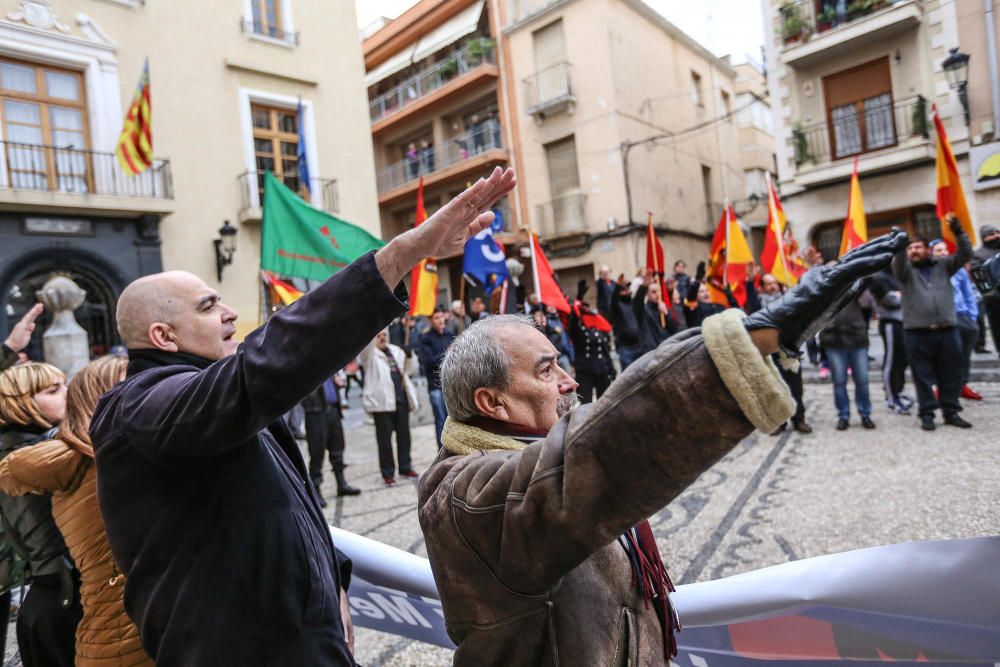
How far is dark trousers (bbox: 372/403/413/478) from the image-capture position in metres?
6.27

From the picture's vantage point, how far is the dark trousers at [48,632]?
223 cm

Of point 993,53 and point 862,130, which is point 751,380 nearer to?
point 993,53

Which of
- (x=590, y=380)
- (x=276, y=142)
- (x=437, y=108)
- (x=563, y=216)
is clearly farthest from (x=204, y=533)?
(x=437, y=108)

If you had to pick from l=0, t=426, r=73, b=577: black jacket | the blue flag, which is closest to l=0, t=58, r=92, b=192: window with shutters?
the blue flag

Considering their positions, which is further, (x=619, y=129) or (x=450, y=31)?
(x=450, y=31)

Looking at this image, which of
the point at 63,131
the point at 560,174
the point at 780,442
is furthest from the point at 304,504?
the point at 560,174

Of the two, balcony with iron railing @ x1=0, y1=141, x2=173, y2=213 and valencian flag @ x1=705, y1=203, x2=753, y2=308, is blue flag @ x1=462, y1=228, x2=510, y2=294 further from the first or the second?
balcony with iron railing @ x1=0, y1=141, x2=173, y2=213

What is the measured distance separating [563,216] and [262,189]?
9.02 m

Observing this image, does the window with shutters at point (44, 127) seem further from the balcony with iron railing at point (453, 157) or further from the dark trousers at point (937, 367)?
the dark trousers at point (937, 367)

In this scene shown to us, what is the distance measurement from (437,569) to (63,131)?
12.9 metres

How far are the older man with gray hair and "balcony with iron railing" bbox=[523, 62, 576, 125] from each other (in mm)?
18355

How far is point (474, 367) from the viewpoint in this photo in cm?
139

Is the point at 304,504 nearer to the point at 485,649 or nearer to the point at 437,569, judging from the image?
the point at 437,569

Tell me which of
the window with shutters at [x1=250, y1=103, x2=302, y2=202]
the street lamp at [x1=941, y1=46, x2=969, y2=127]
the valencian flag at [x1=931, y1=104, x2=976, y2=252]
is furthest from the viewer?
the window with shutters at [x1=250, y1=103, x2=302, y2=202]
